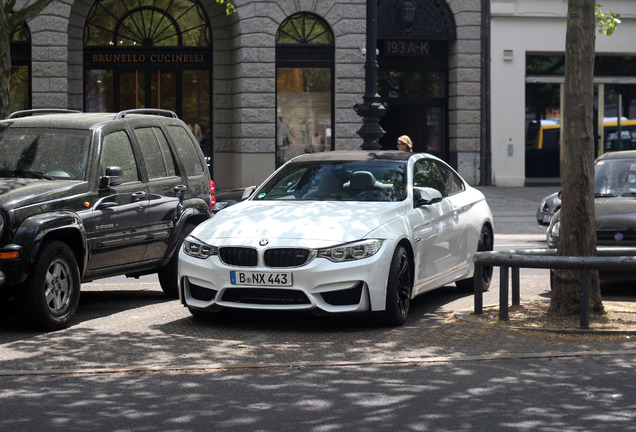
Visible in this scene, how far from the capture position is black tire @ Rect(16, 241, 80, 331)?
8.84 metres

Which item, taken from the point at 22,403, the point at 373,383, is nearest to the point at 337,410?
the point at 373,383

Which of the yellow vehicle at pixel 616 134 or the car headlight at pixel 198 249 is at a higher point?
the yellow vehicle at pixel 616 134

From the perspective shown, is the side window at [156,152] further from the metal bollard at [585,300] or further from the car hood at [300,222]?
the metal bollard at [585,300]

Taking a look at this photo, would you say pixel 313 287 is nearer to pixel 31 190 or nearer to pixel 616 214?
pixel 31 190

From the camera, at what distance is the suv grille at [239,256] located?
8.88 meters

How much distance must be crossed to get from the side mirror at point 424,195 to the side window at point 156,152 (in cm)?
257

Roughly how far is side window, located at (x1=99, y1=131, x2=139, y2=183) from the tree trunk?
12.8ft

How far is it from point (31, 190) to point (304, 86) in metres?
20.5

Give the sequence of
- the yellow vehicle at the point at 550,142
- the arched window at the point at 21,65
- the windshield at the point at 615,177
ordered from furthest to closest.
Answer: the yellow vehicle at the point at 550,142 < the arched window at the point at 21,65 < the windshield at the point at 615,177

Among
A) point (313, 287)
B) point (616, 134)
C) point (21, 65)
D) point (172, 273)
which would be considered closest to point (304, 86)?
point (21, 65)

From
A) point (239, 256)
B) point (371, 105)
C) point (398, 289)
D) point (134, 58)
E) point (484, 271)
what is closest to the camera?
point (239, 256)

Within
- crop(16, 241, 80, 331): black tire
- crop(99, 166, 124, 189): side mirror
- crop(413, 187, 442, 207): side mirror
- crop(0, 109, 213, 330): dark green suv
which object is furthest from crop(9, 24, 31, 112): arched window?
crop(413, 187, 442, 207): side mirror

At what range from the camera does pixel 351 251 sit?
8883 millimetres

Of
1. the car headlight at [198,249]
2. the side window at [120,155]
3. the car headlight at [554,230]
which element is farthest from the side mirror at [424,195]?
the side window at [120,155]
